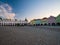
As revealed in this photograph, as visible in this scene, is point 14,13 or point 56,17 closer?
point 14,13

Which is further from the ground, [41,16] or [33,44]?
[41,16]

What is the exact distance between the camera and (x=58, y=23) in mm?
3418

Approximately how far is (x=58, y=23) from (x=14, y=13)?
110cm

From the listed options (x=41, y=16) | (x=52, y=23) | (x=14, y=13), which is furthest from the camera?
(x=52, y=23)

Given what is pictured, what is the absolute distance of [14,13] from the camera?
3.17 meters

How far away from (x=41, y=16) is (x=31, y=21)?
273 millimetres

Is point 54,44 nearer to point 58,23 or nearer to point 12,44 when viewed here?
point 12,44

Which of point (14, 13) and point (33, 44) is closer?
point (33, 44)

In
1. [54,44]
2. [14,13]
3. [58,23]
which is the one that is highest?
[14,13]

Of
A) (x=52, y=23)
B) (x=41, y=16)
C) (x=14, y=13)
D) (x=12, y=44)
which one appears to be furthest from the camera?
(x=52, y=23)

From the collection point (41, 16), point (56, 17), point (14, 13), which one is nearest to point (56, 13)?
point (56, 17)

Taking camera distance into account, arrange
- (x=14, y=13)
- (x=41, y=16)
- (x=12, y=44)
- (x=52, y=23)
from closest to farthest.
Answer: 1. (x=12, y=44)
2. (x=14, y=13)
3. (x=41, y=16)
4. (x=52, y=23)

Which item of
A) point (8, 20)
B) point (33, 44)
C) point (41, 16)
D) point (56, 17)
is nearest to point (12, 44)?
point (33, 44)

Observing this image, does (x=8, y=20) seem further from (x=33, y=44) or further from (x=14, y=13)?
(x=33, y=44)
